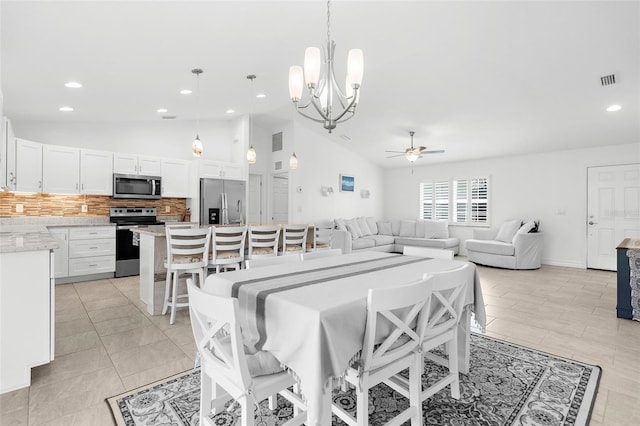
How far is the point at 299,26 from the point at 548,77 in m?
3.29

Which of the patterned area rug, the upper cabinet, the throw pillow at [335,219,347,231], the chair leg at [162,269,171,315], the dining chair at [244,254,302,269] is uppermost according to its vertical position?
the upper cabinet

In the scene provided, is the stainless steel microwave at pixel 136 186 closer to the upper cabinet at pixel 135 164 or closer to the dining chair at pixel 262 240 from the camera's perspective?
the upper cabinet at pixel 135 164

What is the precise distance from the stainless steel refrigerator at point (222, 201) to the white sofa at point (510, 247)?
5.03m

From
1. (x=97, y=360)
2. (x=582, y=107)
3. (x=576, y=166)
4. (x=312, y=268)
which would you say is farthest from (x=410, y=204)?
(x=97, y=360)

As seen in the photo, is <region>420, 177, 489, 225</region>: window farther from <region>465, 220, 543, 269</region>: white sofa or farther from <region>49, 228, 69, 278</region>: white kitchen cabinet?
<region>49, 228, 69, 278</region>: white kitchen cabinet

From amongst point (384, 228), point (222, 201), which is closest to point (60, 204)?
point (222, 201)

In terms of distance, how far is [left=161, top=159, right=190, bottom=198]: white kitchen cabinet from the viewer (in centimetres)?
615


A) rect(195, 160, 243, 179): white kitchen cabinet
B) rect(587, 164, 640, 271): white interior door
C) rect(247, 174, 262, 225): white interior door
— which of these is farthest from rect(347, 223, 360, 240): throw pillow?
rect(587, 164, 640, 271): white interior door

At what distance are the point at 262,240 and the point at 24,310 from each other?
2230 mm

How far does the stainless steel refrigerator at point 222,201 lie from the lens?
6.34 meters

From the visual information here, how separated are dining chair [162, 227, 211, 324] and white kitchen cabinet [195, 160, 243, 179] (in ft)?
10.2

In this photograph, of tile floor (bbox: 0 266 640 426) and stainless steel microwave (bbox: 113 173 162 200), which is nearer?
tile floor (bbox: 0 266 640 426)

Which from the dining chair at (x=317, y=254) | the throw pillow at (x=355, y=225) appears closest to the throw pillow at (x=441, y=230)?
the throw pillow at (x=355, y=225)

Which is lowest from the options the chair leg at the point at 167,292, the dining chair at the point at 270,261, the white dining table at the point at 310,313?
the chair leg at the point at 167,292
